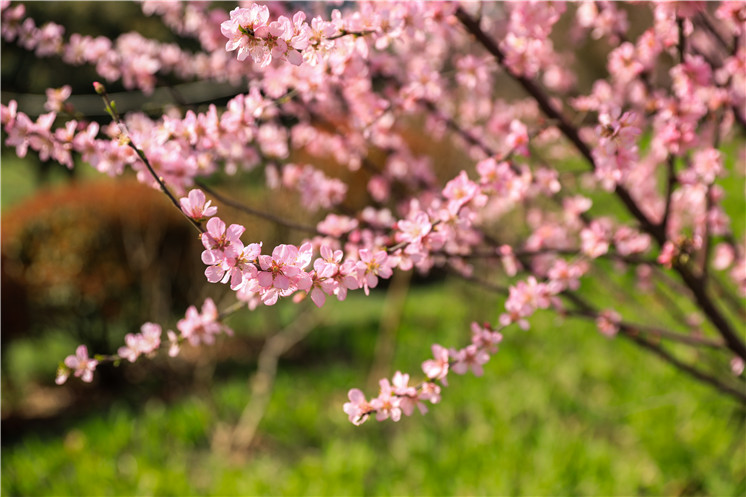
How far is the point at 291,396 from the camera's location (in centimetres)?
463

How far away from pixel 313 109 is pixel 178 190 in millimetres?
919

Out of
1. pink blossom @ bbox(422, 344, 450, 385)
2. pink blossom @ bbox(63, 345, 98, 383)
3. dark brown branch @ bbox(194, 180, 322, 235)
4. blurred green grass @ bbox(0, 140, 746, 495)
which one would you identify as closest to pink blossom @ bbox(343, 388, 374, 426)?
pink blossom @ bbox(422, 344, 450, 385)

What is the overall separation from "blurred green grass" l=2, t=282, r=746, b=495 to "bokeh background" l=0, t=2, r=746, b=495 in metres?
0.01

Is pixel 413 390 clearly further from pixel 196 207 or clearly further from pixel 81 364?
pixel 81 364

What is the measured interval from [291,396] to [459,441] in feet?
5.14

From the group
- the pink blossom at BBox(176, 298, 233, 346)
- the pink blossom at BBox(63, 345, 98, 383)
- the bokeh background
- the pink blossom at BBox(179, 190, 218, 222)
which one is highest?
the pink blossom at BBox(179, 190, 218, 222)

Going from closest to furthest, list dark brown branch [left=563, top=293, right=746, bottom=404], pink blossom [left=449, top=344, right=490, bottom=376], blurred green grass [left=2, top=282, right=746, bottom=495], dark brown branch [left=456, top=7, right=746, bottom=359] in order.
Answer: pink blossom [left=449, top=344, right=490, bottom=376] < dark brown branch [left=456, top=7, right=746, bottom=359] < dark brown branch [left=563, top=293, right=746, bottom=404] < blurred green grass [left=2, top=282, right=746, bottom=495]

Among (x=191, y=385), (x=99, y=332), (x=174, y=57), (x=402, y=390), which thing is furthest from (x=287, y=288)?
(x=99, y=332)

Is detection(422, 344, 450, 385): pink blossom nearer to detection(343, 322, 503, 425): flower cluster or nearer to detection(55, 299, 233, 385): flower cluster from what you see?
detection(343, 322, 503, 425): flower cluster

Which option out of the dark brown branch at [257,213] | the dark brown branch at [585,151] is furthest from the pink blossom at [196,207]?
the dark brown branch at [585,151]

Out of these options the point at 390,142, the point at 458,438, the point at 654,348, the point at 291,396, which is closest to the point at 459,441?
the point at 458,438

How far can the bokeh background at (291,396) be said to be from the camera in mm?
3238

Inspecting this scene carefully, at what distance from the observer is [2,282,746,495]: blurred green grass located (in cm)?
315

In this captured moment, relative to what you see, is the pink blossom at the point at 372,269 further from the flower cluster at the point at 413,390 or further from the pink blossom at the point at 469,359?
the pink blossom at the point at 469,359
